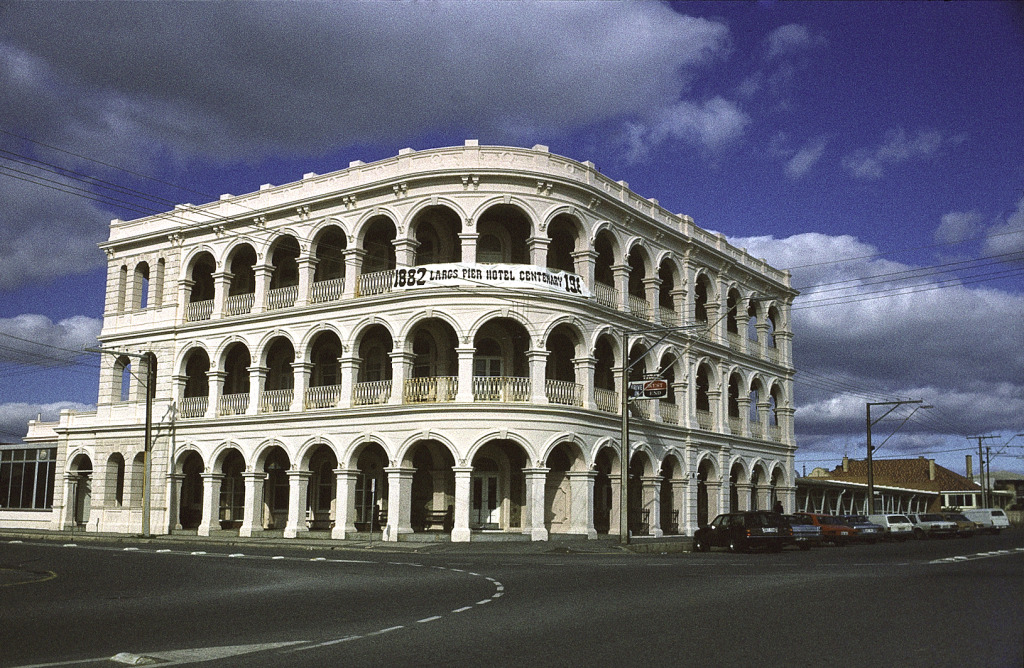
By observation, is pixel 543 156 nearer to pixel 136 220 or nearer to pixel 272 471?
pixel 272 471

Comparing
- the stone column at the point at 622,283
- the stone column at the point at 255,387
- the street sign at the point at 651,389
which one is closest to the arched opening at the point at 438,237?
the stone column at the point at 622,283

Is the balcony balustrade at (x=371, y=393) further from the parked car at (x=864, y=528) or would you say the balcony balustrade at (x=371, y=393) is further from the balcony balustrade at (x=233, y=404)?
the parked car at (x=864, y=528)

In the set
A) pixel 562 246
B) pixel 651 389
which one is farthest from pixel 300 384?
pixel 651 389

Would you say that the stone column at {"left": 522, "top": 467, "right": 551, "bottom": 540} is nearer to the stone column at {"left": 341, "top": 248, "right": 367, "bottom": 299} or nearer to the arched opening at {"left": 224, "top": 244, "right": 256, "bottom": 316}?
the stone column at {"left": 341, "top": 248, "right": 367, "bottom": 299}

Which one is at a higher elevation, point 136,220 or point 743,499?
point 136,220

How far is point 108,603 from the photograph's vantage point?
15117mm

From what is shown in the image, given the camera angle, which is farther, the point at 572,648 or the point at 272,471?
the point at 272,471

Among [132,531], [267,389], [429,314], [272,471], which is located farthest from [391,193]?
[132,531]

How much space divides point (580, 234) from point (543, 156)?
335 cm

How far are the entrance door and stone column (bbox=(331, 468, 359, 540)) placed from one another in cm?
451

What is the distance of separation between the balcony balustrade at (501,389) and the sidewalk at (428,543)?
4.79 m

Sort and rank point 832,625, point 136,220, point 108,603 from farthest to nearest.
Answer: point 136,220 < point 108,603 < point 832,625

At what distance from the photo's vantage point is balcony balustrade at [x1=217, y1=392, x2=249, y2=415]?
39656mm

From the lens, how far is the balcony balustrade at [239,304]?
132 ft
